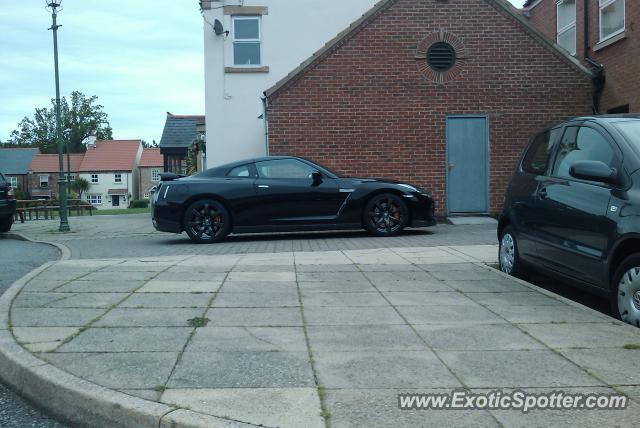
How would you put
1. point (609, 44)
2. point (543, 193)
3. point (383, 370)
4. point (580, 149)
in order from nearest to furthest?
point (383, 370), point (580, 149), point (543, 193), point (609, 44)

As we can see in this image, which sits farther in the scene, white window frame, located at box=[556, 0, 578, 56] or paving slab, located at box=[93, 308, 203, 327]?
white window frame, located at box=[556, 0, 578, 56]

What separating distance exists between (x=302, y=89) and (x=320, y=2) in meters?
7.43

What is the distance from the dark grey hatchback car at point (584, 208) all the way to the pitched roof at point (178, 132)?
3156 cm

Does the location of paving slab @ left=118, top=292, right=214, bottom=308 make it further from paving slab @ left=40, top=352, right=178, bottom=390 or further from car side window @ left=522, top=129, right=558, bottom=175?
car side window @ left=522, top=129, right=558, bottom=175

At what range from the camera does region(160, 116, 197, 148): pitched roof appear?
37.5 m

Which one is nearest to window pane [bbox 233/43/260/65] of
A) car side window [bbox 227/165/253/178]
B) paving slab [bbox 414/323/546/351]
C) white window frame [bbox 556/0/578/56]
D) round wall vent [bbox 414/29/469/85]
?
round wall vent [bbox 414/29/469/85]

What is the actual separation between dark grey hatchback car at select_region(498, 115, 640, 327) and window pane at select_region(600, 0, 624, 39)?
8892 millimetres

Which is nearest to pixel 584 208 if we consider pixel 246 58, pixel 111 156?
pixel 246 58

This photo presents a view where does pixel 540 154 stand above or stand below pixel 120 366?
above

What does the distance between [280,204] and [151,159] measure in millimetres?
Answer: 79223

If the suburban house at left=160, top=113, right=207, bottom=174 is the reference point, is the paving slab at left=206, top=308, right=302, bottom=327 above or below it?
below

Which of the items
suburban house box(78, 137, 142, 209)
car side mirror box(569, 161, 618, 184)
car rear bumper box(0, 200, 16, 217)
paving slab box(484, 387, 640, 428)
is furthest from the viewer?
suburban house box(78, 137, 142, 209)

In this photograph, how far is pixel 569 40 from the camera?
17125mm

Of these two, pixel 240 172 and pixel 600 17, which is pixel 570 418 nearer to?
pixel 240 172
